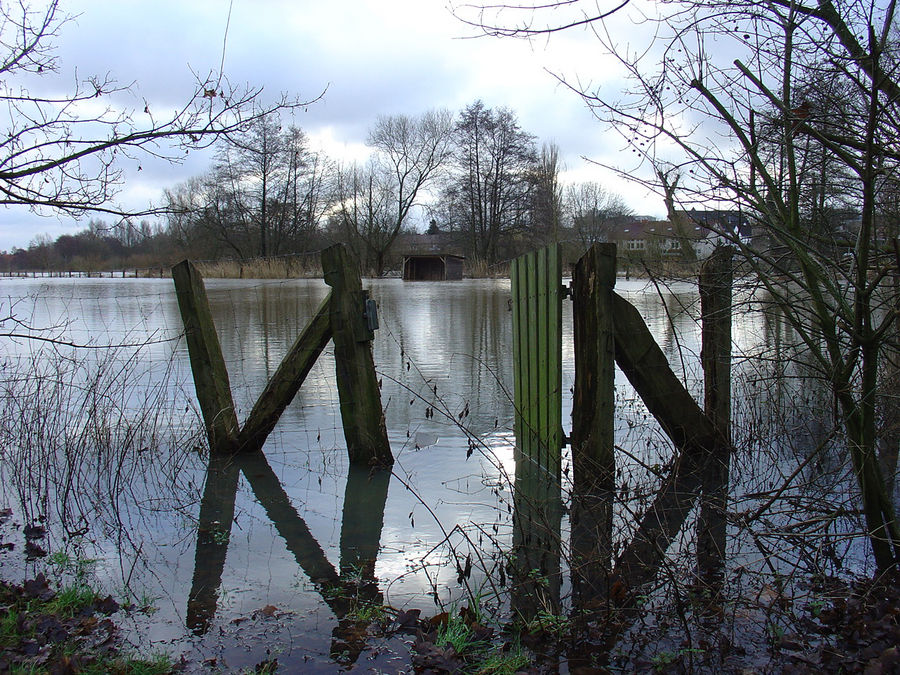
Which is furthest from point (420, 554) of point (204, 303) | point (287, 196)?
point (287, 196)

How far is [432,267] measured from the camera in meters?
44.3

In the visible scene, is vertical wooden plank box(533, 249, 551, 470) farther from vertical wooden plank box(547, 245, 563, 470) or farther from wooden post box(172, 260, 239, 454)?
wooden post box(172, 260, 239, 454)

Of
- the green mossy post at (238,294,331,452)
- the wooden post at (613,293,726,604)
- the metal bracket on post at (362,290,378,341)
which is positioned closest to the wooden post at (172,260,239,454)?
the green mossy post at (238,294,331,452)

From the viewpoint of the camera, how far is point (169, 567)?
14.4 ft

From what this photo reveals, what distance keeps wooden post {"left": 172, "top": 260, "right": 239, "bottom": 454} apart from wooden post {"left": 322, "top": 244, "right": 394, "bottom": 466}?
128cm

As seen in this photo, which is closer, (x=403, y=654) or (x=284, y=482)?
(x=403, y=654)

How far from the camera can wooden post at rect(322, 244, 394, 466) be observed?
20.4 ft

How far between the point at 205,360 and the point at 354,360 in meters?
1.55

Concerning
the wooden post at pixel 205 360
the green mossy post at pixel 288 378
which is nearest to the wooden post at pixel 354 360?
the green mossy post at pixel 288 378

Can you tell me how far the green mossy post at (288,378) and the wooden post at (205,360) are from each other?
0.20m

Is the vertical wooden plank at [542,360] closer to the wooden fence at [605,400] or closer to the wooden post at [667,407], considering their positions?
the wooden fence at [605,400]

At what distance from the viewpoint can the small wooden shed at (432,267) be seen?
43.2m

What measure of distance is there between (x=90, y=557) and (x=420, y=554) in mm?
2061

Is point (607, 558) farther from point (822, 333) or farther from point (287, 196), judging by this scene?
point (287, 196)
